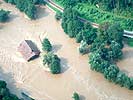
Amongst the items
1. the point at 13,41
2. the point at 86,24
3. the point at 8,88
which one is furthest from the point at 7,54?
the point at 86,24

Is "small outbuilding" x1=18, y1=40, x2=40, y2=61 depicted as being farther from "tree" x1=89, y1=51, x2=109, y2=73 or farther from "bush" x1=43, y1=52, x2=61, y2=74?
"tree" x1=89, y1=51, x2=109, y2=73

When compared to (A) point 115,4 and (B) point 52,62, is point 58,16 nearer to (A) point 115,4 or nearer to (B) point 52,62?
(A) point 115,4

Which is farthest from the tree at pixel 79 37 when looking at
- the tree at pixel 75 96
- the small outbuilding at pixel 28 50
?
the tree at pixel 75 96

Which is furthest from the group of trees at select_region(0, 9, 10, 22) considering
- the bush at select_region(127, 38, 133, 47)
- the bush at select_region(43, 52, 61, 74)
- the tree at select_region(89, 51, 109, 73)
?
the bush at select_region(127, 38, 133, 47)

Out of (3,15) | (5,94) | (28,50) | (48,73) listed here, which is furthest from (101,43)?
(3,15)

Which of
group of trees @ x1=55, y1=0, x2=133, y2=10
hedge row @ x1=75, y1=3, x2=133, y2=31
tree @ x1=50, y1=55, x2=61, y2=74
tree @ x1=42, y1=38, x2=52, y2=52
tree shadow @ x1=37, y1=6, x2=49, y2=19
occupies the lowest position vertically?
tree @ x1=50, y1=55, x2=61, y2=74

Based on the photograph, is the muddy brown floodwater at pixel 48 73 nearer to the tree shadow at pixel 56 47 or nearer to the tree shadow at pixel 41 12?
the tree shadow at pixel 56 47
